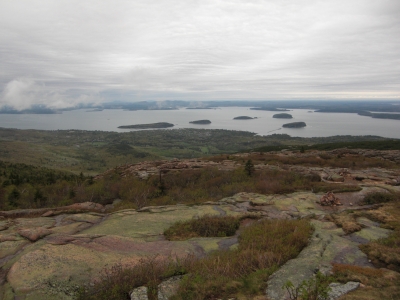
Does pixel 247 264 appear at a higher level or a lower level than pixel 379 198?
higher

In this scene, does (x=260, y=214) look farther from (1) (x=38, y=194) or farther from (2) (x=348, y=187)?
(1) (x=38, y=194)

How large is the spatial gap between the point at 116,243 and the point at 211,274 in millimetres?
3825

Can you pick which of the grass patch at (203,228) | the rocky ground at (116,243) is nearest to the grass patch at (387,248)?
the rocky ground at (116,243)

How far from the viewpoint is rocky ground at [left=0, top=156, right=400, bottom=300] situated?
529 centimetres

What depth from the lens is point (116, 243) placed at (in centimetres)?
762

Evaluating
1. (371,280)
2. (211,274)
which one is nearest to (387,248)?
(371,280)

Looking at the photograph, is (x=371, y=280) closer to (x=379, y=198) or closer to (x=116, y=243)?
(x=116, y=243)

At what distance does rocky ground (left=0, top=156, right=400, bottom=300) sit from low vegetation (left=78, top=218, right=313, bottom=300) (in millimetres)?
285

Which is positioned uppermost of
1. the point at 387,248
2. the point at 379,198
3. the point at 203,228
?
the point at 387,248

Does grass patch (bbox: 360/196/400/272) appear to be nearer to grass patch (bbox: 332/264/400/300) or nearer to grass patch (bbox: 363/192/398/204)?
grass patch (bbox: 332/264/400/300)

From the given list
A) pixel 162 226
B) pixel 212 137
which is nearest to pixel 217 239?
pixel 162 226

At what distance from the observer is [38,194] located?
21141 mm

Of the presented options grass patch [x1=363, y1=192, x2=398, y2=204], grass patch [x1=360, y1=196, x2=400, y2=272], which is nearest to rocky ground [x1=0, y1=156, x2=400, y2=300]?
grass patch [x1=360, y1=196, x2=400, y2=272]

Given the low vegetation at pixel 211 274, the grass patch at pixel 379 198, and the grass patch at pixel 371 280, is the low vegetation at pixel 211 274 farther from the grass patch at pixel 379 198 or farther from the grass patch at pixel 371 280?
the grass patch at pixel 379 198
